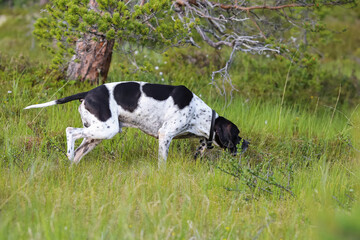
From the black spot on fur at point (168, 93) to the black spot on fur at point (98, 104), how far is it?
48 centimetres

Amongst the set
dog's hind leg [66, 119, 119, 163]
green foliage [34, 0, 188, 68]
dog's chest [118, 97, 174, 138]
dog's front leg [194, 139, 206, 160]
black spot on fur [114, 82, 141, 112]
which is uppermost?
green foliage [34, 0, 188, 68]

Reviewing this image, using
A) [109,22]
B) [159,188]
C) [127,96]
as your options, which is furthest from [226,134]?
[109,22]

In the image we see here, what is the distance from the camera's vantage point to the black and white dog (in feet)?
15.4

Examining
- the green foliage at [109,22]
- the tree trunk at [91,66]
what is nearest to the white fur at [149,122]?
the green foliage at [109,22]

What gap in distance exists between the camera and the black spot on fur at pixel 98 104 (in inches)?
184

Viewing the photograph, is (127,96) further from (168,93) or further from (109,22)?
(109,22)

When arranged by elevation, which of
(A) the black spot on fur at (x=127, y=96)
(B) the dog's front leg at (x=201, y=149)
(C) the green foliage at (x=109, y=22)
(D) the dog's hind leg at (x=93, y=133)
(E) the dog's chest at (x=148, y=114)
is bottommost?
(B) the dog's front leg at (x=201, y=149)

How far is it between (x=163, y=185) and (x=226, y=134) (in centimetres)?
132

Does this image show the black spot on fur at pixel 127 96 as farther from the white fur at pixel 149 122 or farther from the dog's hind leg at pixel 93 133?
the dog's hind leg at pixel 93 133

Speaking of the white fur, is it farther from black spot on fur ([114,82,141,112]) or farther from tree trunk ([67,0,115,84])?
tree trunk ([67,0,115,84])

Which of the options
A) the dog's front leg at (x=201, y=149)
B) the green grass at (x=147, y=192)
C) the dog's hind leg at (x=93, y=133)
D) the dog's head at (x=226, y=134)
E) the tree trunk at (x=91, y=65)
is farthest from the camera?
the tree trunk at (x=91, y=65)

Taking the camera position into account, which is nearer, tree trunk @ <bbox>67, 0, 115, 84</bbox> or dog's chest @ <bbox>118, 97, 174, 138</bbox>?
dog's chest @ <bbox>118, 97, 174, 138</bbox>

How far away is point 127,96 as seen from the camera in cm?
487

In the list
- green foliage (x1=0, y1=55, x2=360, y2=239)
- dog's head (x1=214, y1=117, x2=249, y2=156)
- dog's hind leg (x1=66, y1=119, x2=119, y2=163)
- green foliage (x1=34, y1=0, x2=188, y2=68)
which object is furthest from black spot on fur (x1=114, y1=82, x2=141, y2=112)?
dog's head (x1=214, y1=117, x2=249, y2=156)
